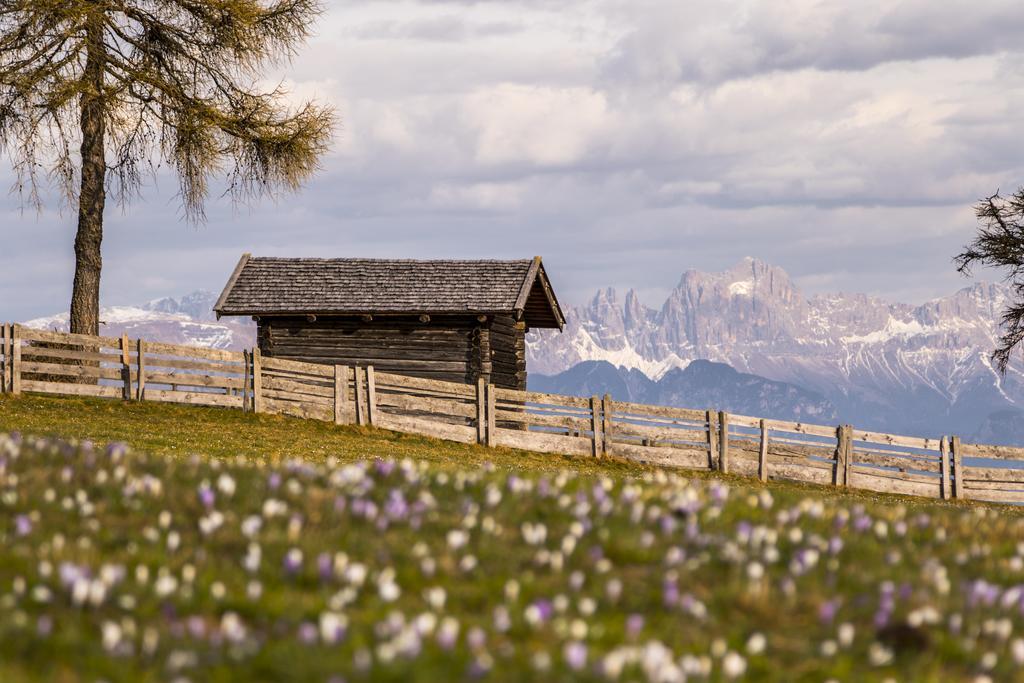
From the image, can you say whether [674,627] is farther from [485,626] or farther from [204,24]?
[204,24]

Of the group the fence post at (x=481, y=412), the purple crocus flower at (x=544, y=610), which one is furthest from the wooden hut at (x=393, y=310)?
the purple crocus flower at (x=544, y=610)

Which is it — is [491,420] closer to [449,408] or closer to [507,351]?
[449,408]

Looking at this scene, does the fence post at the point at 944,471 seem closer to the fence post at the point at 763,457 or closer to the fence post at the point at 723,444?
the fence post at the point at 763,457

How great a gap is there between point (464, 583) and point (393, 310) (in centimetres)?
2991

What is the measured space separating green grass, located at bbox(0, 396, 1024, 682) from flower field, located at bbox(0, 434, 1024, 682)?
0.02 meters

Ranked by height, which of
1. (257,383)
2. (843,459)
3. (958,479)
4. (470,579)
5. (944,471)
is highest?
(470,579)

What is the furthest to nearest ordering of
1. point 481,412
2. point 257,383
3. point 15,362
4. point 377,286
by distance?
1. point 377,286
2. point 257,383
3. point 481,412
4. point 15,362

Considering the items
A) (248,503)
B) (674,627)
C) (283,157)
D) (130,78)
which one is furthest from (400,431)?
(674,627)

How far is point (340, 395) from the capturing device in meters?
29.7

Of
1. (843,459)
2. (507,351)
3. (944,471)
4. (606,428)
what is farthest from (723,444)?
(507,351)

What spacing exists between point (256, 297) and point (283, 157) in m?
5.44

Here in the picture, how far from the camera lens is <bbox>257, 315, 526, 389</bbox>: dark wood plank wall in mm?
35406

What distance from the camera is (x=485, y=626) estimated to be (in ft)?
15.7

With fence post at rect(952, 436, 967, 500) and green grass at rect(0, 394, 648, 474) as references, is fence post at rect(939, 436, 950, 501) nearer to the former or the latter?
fence post at rect(952, 436, 967, 500)
